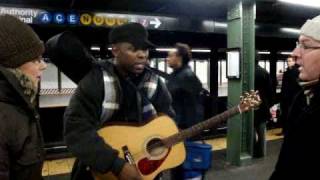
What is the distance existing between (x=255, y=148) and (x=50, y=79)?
12.6 feet

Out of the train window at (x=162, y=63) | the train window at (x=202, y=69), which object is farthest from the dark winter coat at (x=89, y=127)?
the train window at (x=202, y=69)

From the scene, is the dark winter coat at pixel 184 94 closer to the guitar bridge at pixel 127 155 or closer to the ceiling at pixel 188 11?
the ceiling at pixel 188 11

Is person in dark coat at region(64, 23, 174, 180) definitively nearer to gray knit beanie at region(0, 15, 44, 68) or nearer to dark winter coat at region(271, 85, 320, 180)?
gray knit beanie at region(0, 15, 44, 68)

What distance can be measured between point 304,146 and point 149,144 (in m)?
1.12

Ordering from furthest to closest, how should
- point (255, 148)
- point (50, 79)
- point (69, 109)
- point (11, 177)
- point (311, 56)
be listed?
1. point (50, 79)
2. point (255, 148)
3. point (69, 109)
4. point (311, 56)
5. point (11, 177)

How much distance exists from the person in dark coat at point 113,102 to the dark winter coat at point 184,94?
1.94 metres

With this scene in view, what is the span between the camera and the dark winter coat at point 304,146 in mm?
1385

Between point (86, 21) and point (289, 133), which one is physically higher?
point (86, 21)

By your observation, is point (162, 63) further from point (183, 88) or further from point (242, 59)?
point (183, 88)

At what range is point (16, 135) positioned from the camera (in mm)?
1335

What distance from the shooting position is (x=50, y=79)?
6676 mm

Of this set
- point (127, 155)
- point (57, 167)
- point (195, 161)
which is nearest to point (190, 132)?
point (127, 155)

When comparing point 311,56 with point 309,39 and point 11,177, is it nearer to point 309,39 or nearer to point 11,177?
point 309,39

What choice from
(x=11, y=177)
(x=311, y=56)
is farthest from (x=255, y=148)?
(x=11, y=177)
